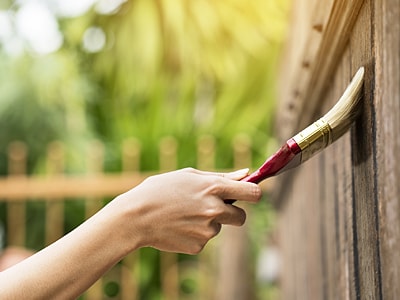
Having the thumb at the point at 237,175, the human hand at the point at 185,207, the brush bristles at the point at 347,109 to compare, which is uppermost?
the brush bristles at the point at 347,109

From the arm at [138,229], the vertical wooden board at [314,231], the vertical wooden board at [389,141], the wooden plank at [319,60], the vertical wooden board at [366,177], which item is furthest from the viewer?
the vertical wooden board at [314,231]

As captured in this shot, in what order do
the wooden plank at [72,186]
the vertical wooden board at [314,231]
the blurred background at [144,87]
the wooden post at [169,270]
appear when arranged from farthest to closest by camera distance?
1. the blurred background at [144,87]
2. the wooden post at [169,270]
3. the wooden plank at [72,186]
4. the vertical wooden board at [314,231]

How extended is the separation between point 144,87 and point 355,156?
9.68 m

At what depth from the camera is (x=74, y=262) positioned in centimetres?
140

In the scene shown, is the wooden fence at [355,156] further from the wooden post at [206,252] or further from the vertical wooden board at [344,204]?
the wooden post at [206,252]

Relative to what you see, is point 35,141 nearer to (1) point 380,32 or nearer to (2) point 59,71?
(2) point 59,71

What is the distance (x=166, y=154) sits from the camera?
7102 millimetres

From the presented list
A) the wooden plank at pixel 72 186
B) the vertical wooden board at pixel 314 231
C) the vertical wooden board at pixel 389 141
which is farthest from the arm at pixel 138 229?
the wooden plank at pixel 72 186

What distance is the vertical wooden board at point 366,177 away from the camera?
122 centimetres

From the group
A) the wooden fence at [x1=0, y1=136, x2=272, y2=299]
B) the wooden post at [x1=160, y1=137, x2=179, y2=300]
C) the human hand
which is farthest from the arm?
the wooden post at [x1=160, y1=137, x2=179, y2=300]

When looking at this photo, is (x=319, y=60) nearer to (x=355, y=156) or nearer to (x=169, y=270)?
(x=355, y=156)

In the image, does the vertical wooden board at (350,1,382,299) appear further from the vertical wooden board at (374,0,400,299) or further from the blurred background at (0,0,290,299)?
the blurred background at (0,0,290,299)

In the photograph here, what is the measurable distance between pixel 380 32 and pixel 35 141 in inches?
376

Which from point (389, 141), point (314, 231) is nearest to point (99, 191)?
point (314, 231)
